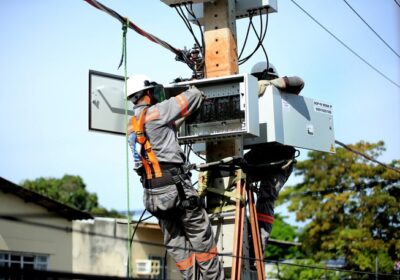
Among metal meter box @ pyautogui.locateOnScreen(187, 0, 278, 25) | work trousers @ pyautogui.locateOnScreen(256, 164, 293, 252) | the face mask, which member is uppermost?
metal meter box @ pyautogui.locateOnScreen(187, 0, 278, 25)

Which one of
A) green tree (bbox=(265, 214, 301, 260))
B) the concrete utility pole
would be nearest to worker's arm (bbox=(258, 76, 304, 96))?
the concrete utility pole

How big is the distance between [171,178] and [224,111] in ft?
3.12

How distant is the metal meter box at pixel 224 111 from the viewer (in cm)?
686

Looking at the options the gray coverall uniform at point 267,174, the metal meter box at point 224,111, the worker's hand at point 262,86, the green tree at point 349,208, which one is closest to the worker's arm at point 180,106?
the metal meter box at point 224,111

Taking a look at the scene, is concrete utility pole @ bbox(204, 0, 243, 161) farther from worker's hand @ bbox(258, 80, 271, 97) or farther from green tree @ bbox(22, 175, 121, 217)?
green tree @ bbox(22, 175, 121, 217)

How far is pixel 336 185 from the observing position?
25031mm

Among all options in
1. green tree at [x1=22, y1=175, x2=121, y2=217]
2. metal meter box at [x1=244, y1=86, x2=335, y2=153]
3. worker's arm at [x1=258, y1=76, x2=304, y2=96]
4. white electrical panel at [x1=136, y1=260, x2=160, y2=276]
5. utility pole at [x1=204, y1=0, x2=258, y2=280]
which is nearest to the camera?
utility pole at [x1=204, y1=0, x2=258, y2=280]

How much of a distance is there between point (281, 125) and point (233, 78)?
0.71m

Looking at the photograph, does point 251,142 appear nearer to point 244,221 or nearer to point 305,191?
point 244,221

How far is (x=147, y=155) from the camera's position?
650 cm

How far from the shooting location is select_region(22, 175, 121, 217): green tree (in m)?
42.2

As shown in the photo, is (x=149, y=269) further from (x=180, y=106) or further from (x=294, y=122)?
(x=180, y=106)

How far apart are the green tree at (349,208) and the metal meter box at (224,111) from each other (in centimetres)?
1646

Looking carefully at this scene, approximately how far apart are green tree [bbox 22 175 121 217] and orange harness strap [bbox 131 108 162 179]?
1390 inches
